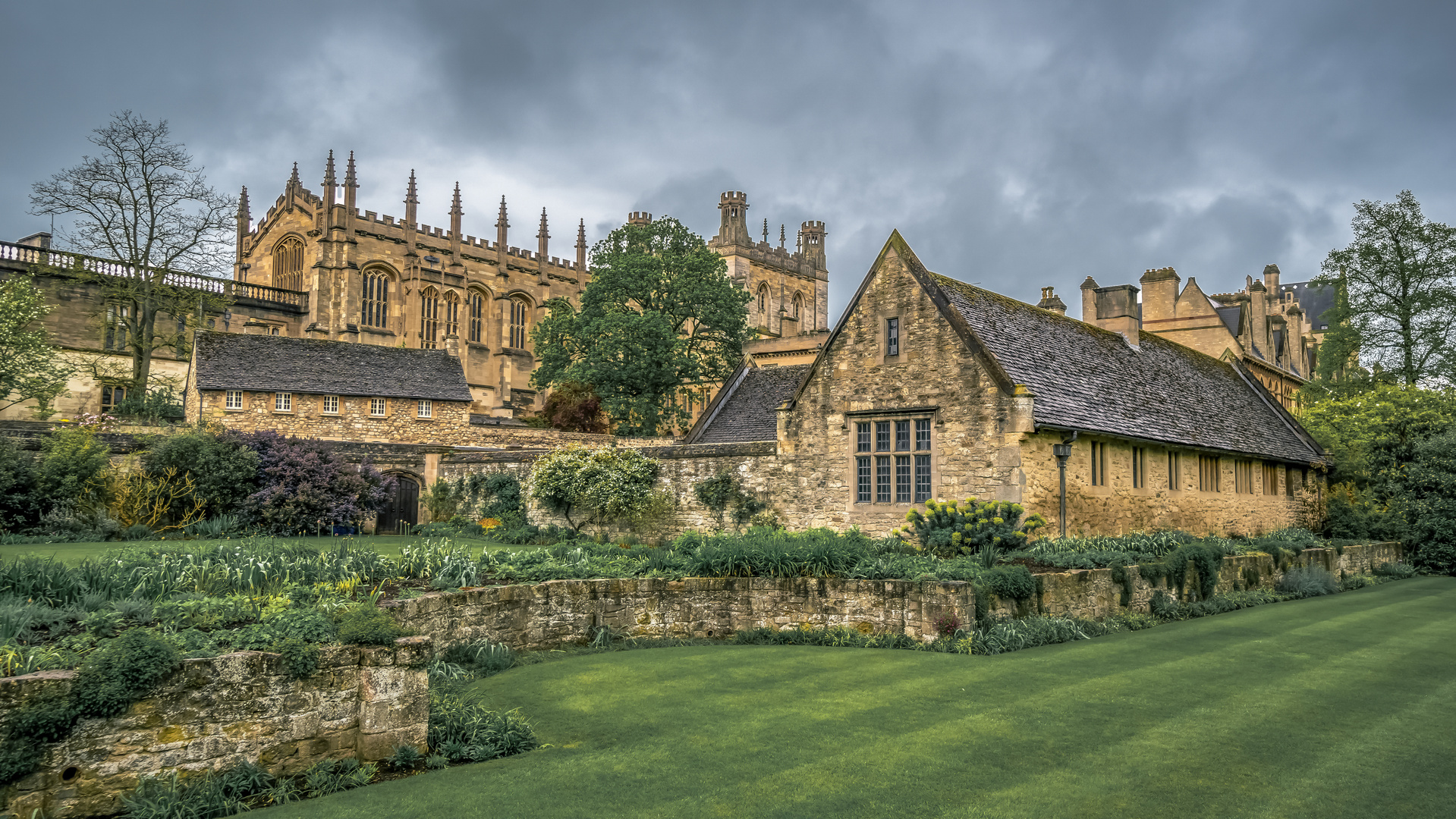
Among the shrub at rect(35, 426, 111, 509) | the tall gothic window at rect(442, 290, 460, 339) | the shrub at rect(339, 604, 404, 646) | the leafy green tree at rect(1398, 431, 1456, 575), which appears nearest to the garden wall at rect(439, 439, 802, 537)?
the shrub at rect(35, 426, 111, 509)

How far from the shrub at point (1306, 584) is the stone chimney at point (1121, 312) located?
8871mm

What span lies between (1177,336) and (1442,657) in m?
35.2

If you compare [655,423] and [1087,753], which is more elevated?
[655,423]

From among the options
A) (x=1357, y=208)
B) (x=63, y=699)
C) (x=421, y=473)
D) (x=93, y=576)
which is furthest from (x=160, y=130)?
(x=1357, y=208)

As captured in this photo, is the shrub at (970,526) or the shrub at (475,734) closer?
the shrub at (475,734)

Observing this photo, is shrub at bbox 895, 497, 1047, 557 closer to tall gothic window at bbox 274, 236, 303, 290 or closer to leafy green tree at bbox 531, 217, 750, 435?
leafy green tree at bbox 531, 217, 750, 435

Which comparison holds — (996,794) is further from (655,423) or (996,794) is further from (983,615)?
(655,423)

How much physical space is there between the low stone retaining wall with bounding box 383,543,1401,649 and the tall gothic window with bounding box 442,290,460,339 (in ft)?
186

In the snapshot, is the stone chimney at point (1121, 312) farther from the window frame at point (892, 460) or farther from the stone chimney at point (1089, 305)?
the window frame at point (892, 460)

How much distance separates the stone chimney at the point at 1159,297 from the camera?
42019mm

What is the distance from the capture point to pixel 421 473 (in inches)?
1172

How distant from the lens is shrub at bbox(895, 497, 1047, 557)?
52.9 feet

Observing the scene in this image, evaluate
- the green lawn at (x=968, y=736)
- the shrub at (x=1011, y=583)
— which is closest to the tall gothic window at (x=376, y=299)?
the green lawn at (x=968, y=736)

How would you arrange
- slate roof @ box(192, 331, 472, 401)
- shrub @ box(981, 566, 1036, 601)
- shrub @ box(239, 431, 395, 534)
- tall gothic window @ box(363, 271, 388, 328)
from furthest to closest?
tall gothic window @ box(363, 271, 388, 328) < slate roof @ box(192, 331, 472, 401) < shrub @ box(239, 431, 395, 534) < shrub @ box(981, 566, 1036, 601)
